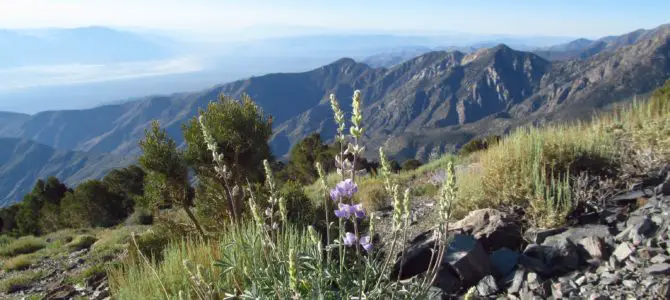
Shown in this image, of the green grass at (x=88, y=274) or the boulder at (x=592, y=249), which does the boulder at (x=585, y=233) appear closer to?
the boulder at (x=592, y=249)

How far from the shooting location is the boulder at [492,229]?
541cm

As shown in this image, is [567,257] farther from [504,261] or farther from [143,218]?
[143,218]

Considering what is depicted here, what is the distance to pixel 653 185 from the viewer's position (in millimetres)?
6312

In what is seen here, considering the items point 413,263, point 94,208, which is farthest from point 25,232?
point 413,263

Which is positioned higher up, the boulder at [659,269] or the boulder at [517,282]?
the boulder at [659,269]

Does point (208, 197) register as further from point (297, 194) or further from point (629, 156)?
point (629, 156)

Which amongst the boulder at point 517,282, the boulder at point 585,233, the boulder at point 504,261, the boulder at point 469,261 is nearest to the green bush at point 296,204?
the boulder at point 469,261

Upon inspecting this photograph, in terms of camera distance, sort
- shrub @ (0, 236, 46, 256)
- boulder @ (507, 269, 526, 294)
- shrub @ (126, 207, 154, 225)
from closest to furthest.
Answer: boulder @ (507, 269, 526, 294), shrub @ (0, 236, 46, 256), shrub @ (126, 207, 154, 225)

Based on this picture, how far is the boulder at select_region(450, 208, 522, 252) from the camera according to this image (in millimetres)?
5414

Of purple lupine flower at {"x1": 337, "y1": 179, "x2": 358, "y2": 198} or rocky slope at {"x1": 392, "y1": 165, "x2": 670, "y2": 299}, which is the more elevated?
purple lupine flower at {"x1": 337, "y1": 179, "x2": 358, "y2": 198}

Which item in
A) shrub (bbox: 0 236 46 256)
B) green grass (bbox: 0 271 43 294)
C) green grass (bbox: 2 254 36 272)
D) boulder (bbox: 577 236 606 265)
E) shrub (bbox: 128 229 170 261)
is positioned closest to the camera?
boulder (bbox: 577 236 606 265)

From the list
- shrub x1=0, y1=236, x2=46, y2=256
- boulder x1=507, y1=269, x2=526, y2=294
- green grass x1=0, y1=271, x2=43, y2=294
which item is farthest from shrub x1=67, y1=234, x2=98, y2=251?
boulder x1=507, y1=269, x2=526, y2=294

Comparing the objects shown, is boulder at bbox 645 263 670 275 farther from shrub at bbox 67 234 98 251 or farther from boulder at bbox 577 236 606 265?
shrub at bbox 67 234 98 251

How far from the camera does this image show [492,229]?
5.48 m
